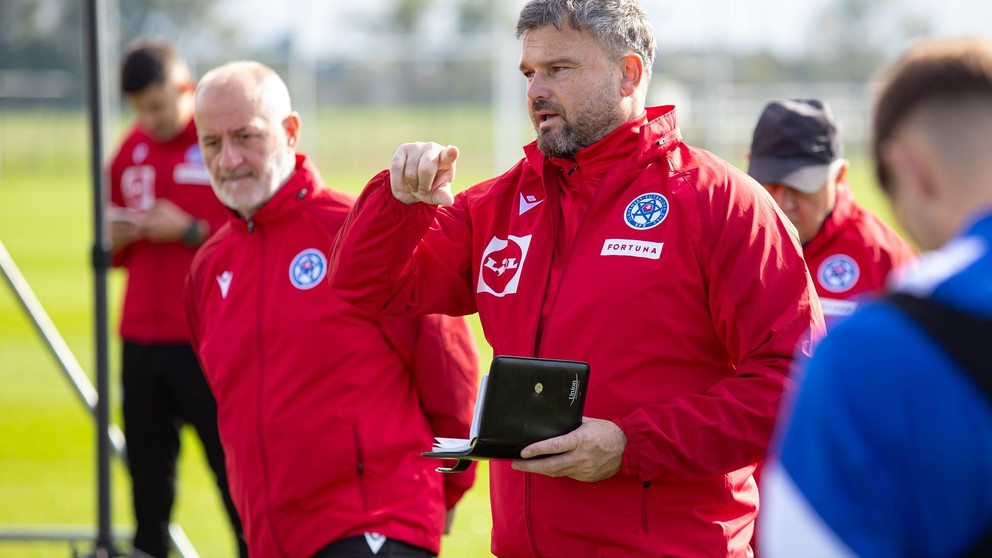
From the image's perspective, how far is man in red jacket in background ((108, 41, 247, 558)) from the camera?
575 cm

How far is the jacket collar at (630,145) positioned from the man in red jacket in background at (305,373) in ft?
3.30

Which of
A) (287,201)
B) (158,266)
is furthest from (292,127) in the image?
(158,266)

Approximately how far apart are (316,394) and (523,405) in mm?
1073

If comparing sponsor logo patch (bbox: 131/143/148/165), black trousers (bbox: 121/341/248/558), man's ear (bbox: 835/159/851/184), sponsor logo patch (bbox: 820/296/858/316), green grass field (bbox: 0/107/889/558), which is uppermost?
man's ear (bbox: 835/159/851/184)

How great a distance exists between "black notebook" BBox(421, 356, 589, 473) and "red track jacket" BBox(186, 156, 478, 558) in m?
0.91

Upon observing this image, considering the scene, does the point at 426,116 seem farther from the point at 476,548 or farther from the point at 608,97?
the point at 608,97

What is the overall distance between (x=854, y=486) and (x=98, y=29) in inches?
141

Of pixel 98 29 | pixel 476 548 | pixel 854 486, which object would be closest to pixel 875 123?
pixel 854 486

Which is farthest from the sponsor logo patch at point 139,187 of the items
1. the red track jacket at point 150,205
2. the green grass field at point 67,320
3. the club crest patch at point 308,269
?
the club crest patch at point 308,269

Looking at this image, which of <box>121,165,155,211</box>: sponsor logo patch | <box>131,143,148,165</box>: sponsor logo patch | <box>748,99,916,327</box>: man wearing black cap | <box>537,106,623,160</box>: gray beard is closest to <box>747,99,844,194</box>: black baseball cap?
<box>748,99,916,327</box>: man wearing black cap

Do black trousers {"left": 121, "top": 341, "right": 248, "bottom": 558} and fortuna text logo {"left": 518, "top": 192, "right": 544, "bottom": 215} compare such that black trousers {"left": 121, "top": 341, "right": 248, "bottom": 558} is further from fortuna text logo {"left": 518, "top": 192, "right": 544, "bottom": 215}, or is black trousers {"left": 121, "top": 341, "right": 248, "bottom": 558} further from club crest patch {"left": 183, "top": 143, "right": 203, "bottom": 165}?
fortuna text logo {"left": 518, "top": 192, "right": 544, "bottom": 215}

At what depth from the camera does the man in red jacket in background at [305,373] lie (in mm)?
3615

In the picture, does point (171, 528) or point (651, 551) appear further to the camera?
point (171, 528)

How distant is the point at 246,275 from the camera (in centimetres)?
383
